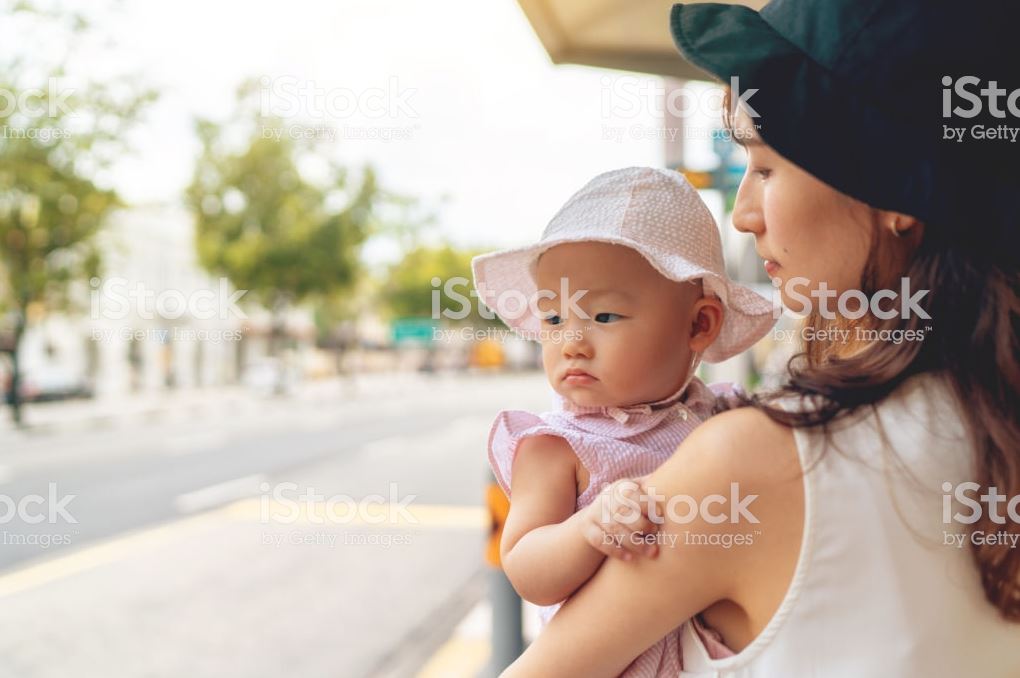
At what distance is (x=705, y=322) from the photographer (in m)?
1.25

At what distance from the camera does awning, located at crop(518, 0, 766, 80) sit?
2352 mm

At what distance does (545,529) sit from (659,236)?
430 millimetres

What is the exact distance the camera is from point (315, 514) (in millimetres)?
9125

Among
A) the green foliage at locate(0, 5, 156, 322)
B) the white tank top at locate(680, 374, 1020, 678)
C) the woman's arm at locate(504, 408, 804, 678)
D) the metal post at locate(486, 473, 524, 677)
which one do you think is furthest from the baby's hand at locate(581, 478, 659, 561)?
the green foliage at locate(0, 5, 156, 322)

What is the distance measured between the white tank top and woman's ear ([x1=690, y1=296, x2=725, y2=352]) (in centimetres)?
43

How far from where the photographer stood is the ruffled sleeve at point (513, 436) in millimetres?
1089

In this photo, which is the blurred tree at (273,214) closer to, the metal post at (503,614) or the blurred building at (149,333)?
the blurred building at (149,333)

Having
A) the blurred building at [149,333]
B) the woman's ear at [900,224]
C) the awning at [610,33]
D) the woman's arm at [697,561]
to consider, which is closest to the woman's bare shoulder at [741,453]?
the woman's arm at [697,561]

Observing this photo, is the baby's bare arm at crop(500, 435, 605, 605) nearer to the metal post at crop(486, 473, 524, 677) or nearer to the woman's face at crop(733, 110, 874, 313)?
the woman's face at crop(733, 110, 874, 313)

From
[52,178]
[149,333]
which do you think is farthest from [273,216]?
[52,178]

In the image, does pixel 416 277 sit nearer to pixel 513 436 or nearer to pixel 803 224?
pixel 513 436

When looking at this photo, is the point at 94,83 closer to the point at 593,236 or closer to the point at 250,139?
the point at 250,139

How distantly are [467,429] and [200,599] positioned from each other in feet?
40.1

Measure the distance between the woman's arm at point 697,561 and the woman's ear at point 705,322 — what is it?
390 millimetres
